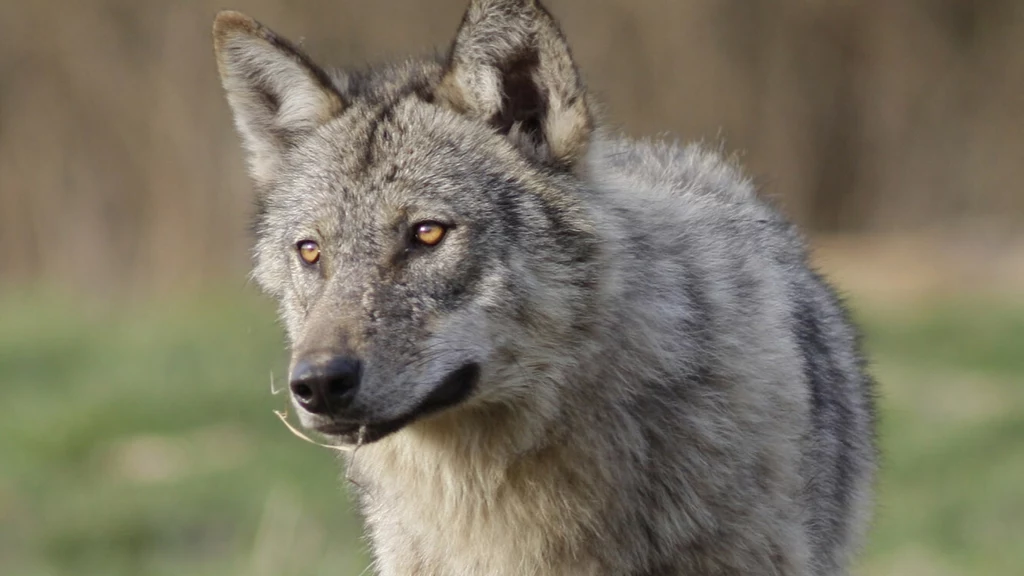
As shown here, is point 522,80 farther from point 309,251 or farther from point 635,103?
point 635,103

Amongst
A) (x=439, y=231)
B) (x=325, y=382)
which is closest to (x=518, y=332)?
(x=439, y=231)

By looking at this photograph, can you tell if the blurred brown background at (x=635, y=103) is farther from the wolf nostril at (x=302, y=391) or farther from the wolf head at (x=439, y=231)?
the wolf nostril at (x=302, y=391)

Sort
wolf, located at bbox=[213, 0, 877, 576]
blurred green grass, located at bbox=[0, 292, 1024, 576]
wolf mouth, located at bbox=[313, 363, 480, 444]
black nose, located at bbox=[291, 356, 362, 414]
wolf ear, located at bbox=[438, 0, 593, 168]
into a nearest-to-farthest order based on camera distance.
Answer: black nose, located at bbox=[291, 356, 362, 414] → wolf mouth, located at bbox=[313, 363, 480, 444] → wolf, located at bbox=[213, 0, 877, 576] → wolf ear, located at bbox=[438, 0, 593, 168] → blurred green grass, located at bbox=[0, 292, 1024, 576]

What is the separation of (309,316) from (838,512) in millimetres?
1916

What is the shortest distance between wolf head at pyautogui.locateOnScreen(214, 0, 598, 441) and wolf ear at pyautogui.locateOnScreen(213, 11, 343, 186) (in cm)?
1

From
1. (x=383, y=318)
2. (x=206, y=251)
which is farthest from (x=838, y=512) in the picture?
(x=206, y=251)

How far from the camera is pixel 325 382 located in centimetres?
390

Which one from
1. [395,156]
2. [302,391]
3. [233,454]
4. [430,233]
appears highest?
[395,156]

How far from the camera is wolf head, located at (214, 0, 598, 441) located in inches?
159

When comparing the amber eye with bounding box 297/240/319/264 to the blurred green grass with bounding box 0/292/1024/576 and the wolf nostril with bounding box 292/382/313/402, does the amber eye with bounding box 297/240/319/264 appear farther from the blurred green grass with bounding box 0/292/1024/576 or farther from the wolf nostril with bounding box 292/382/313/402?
the blurred green grass with bounding box 0/292/1024/576

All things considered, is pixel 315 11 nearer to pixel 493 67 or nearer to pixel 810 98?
pixel 810 98

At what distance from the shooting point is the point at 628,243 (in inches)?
173

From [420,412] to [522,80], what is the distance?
3.37 feet

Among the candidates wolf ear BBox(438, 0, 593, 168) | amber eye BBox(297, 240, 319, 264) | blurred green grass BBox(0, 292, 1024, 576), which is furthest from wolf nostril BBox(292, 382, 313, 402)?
blurred green grass BBox(0, 292, 1024, 576)
